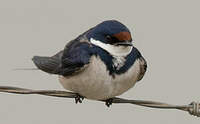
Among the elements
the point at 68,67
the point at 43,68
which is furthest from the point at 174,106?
the point at 43,68

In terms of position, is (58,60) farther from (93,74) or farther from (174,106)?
(174,106)

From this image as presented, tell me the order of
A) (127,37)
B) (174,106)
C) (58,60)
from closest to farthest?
(174,106) → (127,37) → (58,60)

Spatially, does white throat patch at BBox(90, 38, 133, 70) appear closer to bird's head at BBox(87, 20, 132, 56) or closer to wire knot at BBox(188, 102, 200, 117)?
bird's head at BBox(87, 20, 132, 56)

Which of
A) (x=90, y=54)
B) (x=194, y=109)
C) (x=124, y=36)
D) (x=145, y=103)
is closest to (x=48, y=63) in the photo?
(x=90, y=54)

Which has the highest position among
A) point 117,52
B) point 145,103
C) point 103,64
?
point 117,52

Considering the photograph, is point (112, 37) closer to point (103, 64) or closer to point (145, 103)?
point (103, 64)

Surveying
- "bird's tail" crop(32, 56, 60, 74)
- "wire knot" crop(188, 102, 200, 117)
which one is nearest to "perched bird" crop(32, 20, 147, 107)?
"bird's tail" crop(32, 56, 60, 74)
